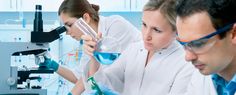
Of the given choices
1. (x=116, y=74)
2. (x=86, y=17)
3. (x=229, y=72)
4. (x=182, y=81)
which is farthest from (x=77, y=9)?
(x=229, y=72)

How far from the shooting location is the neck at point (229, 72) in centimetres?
104

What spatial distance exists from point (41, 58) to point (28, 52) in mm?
87

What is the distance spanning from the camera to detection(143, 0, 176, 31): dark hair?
1.33 m

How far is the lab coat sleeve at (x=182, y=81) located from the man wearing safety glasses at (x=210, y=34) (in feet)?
0.99

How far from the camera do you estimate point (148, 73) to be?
56.3 inches

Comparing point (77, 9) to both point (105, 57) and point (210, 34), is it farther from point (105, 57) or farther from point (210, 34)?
point (210, 34)

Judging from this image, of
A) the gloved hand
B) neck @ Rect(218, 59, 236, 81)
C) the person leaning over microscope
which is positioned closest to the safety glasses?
neck @ Rect(218, 59, 236, 81)

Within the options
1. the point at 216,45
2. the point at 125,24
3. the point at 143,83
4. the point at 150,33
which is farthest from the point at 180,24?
the point at 125,24

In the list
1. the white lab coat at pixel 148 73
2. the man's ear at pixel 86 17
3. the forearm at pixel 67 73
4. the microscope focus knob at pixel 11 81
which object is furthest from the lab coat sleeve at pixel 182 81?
the forearm at pixel 67 73

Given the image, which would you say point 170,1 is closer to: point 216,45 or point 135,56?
point 135,56

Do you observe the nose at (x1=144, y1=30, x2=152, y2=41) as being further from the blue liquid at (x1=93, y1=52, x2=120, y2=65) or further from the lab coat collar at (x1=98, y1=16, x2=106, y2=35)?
the lab coat collar at (x1=98, y1=16, x2=106, y2=35)

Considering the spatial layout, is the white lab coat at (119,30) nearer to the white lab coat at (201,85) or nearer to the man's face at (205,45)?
the white lab coat at (201,85)

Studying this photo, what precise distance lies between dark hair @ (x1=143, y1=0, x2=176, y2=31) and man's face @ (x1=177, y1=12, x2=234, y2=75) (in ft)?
1.00

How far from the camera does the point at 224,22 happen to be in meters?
0.95
